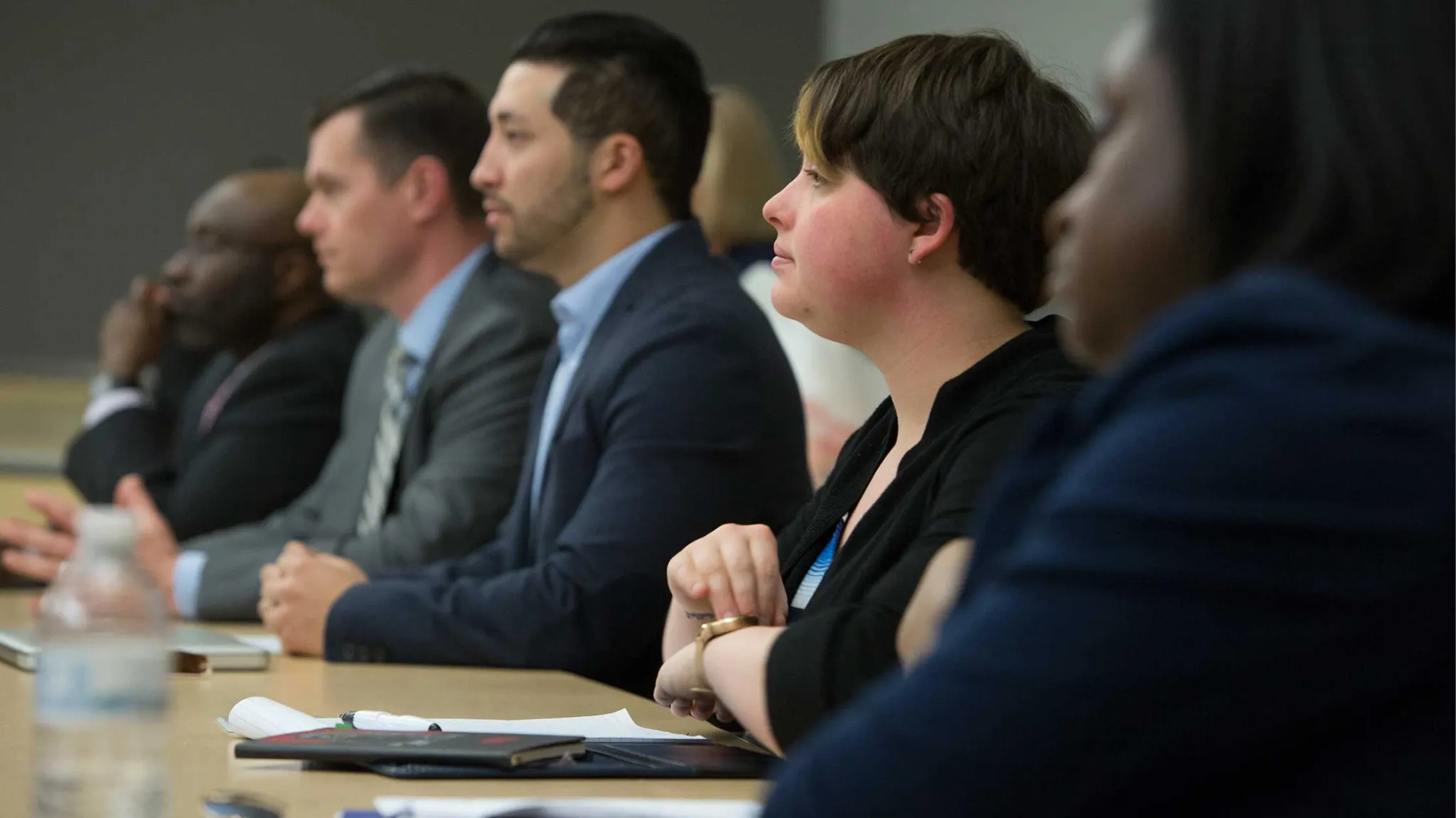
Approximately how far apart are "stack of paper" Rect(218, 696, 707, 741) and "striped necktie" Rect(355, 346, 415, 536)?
1414mm

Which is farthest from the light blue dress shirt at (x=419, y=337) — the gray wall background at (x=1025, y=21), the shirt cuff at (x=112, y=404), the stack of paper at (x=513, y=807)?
the stack of paper at (x=513, y=807)

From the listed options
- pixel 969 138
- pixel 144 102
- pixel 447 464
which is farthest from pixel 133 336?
pixel 969 138

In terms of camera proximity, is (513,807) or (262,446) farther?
(262,446)

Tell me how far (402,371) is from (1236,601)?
2.62m

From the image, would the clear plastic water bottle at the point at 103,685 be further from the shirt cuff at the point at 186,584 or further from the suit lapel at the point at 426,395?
the suit lapel at the point at 426,395

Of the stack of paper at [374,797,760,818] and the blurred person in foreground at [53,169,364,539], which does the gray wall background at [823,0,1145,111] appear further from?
the stack of paper at [374,797,760,818]

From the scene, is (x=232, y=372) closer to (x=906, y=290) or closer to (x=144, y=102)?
(x=144, y=102)

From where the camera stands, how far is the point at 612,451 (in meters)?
2.31

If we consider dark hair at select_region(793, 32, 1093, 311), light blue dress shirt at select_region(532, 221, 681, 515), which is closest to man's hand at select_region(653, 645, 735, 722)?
dark hair at select_region(793, 32, 1093, 311)

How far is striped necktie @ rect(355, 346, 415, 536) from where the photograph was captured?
3072mm

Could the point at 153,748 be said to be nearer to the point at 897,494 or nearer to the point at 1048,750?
the point at 1048,750

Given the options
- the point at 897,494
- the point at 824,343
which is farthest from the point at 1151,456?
the point at 824,343

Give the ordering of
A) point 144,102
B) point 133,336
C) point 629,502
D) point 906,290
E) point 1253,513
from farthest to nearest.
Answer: point 144,102 → point 133,336 → point 629,502 → point 906,290 → point 1253,513

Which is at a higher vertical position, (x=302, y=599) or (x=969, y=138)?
(x=969, y=138)
